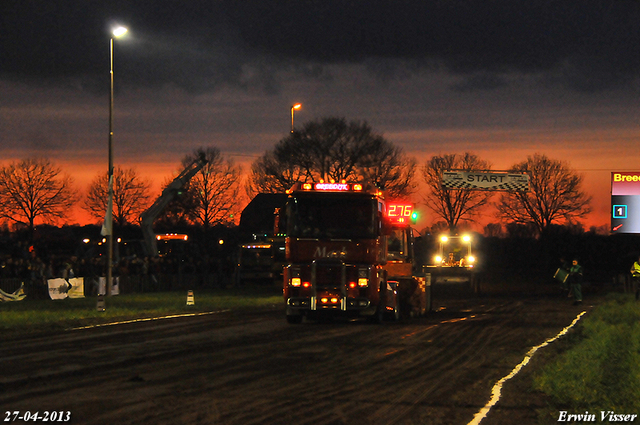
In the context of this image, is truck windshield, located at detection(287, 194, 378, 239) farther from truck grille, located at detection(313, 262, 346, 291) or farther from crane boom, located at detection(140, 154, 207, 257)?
crane boom, located at detection(140, 154, 207, 257)

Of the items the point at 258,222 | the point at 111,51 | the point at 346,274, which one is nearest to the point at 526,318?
the point at 346,274

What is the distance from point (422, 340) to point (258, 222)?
175 feet

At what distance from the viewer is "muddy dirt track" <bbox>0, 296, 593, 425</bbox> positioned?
880 centimetres

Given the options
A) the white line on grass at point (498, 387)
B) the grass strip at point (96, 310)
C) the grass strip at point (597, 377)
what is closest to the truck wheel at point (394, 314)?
the white line on grass at point (498, 387)

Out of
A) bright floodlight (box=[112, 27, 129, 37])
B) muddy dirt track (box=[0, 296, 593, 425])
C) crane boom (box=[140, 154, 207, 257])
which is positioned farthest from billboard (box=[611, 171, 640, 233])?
bright floodlight (box=[112, 27, 129, 37])

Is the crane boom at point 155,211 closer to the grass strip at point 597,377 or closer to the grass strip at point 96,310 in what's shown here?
the grass strip at point 96,310

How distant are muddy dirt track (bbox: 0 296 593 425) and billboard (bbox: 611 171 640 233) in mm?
20486

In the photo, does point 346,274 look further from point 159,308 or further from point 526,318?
point 159,308

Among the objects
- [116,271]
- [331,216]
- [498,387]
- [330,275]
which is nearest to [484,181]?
[116,271]

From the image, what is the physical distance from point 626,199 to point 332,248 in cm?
2326

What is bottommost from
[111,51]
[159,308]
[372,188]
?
[159,308]

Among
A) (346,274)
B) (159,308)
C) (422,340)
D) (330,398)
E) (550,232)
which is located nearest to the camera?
(330,398)

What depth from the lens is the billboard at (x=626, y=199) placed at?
1501 inches

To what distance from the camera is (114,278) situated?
34281 millimetres
